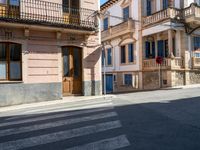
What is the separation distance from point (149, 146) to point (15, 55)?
390 inches

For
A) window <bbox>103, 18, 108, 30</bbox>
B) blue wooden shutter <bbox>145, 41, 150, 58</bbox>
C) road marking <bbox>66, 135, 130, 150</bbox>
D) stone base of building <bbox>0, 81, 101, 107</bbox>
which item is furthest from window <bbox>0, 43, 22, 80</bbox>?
window <bbox>103, 18, 108, 30</bbox>

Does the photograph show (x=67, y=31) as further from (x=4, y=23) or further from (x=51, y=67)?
(x=4, y=23)

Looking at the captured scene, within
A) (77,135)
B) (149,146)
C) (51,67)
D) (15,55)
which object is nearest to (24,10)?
(15,55)

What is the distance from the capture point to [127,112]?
8.70 m

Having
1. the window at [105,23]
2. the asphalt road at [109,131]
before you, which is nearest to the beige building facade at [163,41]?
the window at [105,23]

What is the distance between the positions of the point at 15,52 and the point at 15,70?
0.93 meters

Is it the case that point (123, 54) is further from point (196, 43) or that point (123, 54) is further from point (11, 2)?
point (11, 2)

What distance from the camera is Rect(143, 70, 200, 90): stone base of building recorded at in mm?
18766

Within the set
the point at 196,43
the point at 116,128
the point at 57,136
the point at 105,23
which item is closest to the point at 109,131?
the point at 116,128

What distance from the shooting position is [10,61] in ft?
42.1

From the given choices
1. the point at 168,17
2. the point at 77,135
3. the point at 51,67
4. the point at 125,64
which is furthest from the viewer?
the point at 125,64

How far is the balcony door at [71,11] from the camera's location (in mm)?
14680

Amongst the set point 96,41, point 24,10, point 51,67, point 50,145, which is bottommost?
point 50,145

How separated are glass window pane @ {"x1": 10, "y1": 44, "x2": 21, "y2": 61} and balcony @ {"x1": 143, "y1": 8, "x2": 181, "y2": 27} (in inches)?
452
